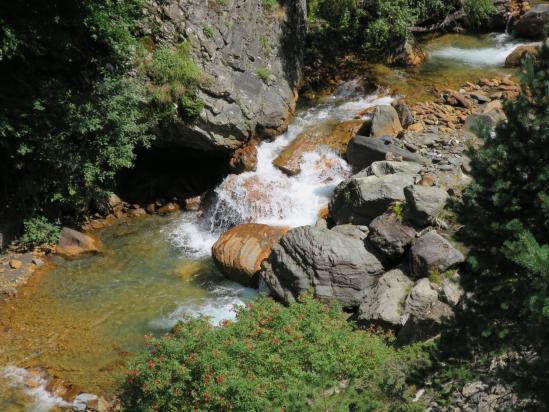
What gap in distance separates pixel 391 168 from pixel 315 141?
12.8 feet

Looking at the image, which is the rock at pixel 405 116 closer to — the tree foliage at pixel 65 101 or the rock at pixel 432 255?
the rock at pixel 432 255

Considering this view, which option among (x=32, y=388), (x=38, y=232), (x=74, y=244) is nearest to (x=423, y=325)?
(x=32, y=388)

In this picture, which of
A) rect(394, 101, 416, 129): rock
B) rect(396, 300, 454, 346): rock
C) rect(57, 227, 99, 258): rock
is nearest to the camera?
rect(396, 300, 454, 346): rock

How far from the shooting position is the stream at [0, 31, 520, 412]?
1184 cm

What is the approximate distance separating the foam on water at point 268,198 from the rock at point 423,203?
3656 millimetres

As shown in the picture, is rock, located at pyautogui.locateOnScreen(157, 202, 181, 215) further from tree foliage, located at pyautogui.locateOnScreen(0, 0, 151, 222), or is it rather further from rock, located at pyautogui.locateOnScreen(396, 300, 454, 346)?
rock, located at pyautogui.locateOnScreen(396, 300, 454, 346)

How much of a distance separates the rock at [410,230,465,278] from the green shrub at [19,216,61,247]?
375 inches

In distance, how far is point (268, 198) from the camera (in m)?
16.6

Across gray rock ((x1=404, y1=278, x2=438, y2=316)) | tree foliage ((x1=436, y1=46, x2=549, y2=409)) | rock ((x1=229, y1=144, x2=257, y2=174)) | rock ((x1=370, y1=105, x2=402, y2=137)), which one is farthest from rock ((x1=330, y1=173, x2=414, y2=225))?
tree foliage ((x1=436, y1=46, x2=549, y2=409))

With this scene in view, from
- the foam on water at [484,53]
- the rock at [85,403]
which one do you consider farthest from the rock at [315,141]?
the rock at [85,403]

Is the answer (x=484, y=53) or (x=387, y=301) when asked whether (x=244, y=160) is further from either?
(x=484, y=53)

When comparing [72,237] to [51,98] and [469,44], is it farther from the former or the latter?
[469,44]

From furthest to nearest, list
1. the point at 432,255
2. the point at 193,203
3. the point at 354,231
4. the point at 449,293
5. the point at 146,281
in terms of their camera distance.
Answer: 1. the point at 193,203
2. the point at 146,281
3. the point at 354,231
4. the point at 432,255
5. the point at 449,293

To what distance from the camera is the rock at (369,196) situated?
13656 mm
